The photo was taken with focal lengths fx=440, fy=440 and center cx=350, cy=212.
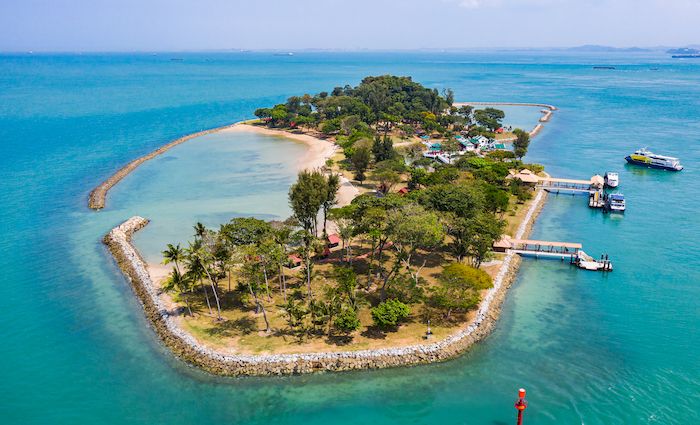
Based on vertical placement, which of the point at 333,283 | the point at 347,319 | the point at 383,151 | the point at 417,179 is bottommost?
the point at 333,283

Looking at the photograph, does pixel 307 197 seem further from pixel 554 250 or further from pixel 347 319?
pixel 554 250

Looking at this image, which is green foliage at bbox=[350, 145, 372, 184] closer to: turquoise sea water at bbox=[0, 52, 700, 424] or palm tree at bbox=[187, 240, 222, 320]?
turquoise sea water at bbox=[0, 52, 700, 424]

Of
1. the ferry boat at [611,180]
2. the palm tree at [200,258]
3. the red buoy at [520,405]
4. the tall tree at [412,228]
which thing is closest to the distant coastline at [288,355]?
the palm tree at [200,258]


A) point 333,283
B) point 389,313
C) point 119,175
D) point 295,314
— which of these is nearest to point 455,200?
point 333,283

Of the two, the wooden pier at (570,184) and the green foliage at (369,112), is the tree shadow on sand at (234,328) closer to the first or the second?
the wooden pier at (570,184)

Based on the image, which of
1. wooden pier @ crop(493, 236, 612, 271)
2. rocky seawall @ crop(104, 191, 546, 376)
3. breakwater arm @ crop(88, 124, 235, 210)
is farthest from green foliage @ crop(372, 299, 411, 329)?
breakwater arm @ crop(88, 124, 235, 210)

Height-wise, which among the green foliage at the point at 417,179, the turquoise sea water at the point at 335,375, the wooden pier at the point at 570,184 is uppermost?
the green foliage at the point at 417,179
